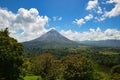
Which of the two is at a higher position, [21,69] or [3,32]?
[3,32]

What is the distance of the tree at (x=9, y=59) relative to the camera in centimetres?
3400

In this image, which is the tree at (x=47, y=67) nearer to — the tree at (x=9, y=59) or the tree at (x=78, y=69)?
the tree at (x=78, y=69)

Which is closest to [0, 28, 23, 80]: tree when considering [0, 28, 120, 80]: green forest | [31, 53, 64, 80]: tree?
[0, 28, 120, 80]: green forest

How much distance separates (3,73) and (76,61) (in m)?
16.9

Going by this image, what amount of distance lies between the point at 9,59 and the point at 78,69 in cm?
1598

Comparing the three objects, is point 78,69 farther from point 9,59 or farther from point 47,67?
point 47,67

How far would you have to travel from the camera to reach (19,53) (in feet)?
120

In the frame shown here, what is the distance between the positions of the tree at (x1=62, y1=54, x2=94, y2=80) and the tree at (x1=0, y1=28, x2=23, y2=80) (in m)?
12.6

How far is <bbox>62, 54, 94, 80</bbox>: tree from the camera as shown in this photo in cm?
4478

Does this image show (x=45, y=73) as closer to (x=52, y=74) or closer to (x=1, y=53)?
(x=52, y=74)

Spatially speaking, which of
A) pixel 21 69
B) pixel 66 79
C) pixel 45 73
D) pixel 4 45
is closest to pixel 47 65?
A: pixel 45 73

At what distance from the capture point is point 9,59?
3431 centimetres

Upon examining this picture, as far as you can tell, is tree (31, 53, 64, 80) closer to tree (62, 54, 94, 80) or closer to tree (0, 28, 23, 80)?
tree (62, 54, 94, 80)

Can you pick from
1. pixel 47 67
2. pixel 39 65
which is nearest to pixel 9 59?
pixel 39 65
